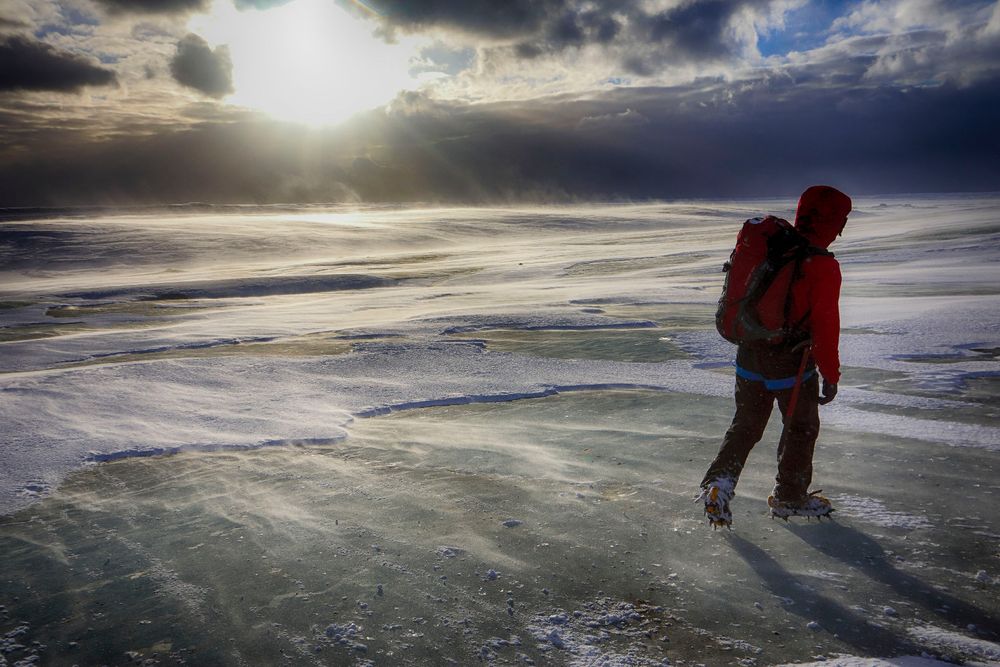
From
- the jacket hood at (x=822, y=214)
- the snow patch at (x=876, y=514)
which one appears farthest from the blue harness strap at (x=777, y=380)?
the snow patch at (x=876, y=514)

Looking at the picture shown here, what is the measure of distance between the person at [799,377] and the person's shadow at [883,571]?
14 centimetres

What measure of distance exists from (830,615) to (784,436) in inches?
38.9

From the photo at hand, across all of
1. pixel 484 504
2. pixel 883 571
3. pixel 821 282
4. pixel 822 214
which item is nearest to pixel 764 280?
pixel 821 282

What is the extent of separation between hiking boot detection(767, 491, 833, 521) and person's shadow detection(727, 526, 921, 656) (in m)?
0.39

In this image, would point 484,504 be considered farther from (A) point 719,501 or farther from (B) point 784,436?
(B) point 784,436

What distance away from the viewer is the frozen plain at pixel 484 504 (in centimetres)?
271

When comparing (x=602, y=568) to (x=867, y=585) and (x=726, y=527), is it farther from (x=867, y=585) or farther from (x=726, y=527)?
(x=867, y=585)

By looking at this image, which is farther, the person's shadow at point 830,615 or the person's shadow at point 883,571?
the person's shadow at point 883,571

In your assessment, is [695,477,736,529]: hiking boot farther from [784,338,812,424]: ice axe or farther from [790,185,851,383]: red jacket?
[790,185,851,383]: red jacket

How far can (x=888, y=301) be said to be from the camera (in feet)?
35.3

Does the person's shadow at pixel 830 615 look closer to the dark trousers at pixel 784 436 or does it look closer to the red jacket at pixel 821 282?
the dark trousers at pixel 784 436

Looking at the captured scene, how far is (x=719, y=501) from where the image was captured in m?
3.43

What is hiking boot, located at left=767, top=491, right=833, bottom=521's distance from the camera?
139 inches

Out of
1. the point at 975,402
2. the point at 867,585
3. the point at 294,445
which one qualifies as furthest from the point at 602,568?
the point at 975,402
